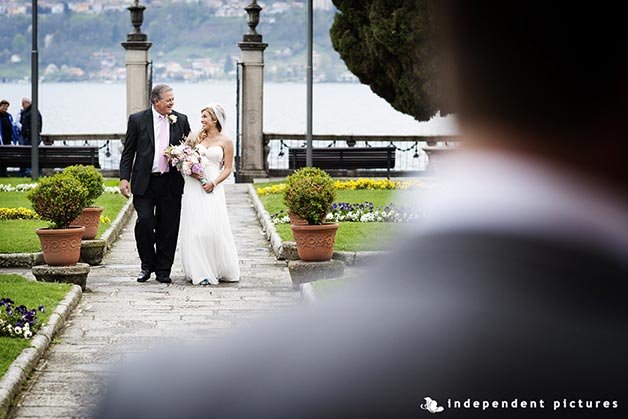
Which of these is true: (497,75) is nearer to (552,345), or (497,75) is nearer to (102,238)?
(552,345)

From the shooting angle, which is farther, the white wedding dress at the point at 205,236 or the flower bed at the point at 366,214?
the flower bed at the point at 366,214

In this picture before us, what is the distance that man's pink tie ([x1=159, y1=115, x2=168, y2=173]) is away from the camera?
1320 cm

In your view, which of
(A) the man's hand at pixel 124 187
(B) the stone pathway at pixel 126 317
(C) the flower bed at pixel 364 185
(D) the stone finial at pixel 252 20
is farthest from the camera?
(D) the stone finial at pixel 252 20

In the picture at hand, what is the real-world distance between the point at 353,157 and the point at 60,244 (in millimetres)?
14338

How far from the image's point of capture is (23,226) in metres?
16.7

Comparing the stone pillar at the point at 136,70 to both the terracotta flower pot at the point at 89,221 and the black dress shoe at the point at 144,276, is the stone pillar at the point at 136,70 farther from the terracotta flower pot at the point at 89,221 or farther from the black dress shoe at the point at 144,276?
the black dress shoe at the point at 144,276

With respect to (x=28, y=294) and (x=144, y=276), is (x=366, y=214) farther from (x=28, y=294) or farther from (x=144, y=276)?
(x=28, y=294)

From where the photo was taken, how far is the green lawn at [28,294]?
918cm

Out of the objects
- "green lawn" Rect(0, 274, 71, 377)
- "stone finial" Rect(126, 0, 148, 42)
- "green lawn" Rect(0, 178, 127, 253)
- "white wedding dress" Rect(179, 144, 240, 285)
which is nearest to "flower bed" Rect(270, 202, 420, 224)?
"green lawn" Rect(0, 178, 127, 253)

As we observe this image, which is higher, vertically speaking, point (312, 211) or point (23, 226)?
point (312, 211)

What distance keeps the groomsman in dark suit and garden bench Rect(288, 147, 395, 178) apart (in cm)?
1281

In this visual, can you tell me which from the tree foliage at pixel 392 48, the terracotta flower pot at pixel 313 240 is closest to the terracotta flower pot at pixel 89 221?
the terracotta flower pot at pixel 313 240

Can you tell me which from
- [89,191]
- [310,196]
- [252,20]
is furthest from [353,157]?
[310,196]

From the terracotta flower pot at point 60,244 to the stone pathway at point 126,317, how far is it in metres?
0.40
